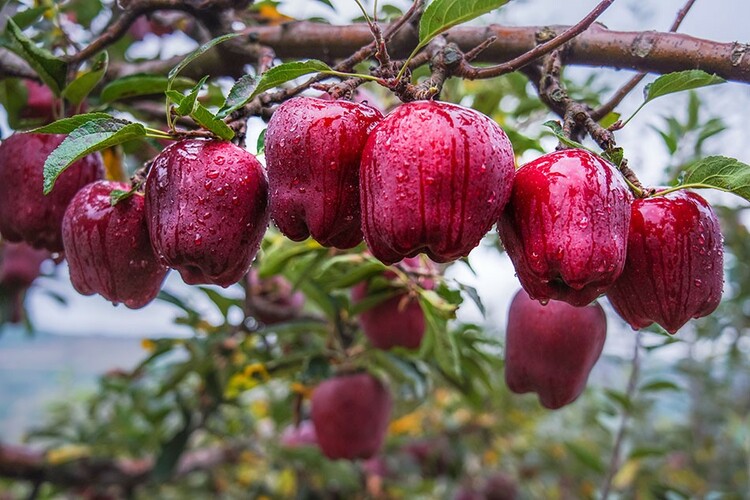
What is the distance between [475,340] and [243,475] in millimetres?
1353

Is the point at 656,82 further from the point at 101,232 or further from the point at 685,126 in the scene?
the point at 685,126

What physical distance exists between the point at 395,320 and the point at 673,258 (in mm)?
560

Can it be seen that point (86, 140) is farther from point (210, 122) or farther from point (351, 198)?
point (351, 198)

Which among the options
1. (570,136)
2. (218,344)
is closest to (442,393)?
(218,344)

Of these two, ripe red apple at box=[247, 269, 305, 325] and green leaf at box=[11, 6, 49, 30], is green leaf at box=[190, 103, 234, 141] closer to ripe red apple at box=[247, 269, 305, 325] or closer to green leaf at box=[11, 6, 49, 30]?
green leaf at box=[11, 6, 49, 30]

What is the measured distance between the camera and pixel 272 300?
4.67ft

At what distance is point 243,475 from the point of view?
2.20m


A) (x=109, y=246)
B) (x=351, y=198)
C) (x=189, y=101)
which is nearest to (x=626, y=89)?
(x=351, y=198)

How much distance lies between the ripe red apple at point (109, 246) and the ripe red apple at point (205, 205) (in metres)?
0.06

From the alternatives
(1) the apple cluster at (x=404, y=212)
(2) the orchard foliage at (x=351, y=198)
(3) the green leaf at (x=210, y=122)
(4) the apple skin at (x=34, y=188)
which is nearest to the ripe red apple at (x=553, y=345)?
(2) the orchard foliage at (x=351, y=198)

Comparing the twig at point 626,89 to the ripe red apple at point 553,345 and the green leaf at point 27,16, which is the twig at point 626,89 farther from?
the green leaf at point 27,16

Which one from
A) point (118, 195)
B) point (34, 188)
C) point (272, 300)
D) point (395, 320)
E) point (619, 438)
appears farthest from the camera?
point (272, 300)

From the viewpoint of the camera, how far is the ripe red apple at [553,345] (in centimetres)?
71

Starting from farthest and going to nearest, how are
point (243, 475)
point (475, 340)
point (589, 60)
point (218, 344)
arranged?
point (243, 475) → point (218, 344) → point (475, 340) → point (589, 60)
